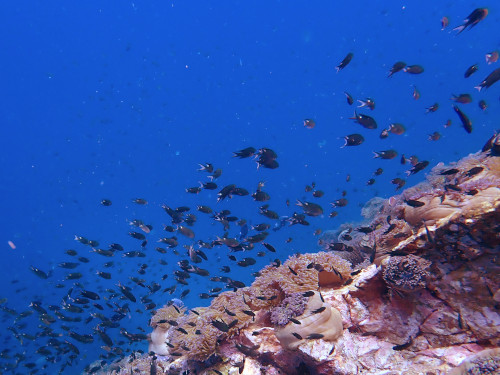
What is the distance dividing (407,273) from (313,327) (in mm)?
1521

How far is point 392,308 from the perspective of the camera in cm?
429

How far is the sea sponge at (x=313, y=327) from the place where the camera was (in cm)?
414

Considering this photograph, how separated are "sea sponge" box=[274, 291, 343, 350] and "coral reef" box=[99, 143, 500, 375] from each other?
0.01 metres

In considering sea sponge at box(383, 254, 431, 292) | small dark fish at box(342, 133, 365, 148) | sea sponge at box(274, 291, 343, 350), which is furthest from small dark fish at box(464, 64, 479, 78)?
sea sponge at box(274, 291, 343, 350)

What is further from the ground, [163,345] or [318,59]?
[318,59]

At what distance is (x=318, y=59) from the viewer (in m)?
80.7

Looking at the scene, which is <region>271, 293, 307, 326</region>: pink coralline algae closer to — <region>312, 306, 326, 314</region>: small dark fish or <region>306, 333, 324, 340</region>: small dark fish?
<region>312, 306, 326, 314</region>: small dark fish

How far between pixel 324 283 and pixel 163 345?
4.71 m

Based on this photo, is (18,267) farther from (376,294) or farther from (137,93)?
(376,294)

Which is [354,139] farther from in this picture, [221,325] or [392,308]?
[221,325]

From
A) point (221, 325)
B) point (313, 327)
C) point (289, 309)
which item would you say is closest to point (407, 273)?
point (313, 327)

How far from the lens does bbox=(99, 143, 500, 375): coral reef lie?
11.8 feet

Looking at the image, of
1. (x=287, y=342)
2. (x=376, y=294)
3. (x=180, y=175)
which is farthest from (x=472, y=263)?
(x=180, y=175)

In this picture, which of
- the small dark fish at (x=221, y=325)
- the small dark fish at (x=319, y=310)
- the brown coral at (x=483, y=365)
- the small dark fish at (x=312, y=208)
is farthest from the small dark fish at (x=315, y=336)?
the small dark fish at (x=312, y=208)
